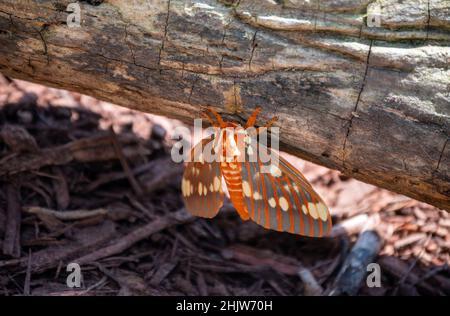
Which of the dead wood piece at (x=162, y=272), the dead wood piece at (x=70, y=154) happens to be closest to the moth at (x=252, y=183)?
the dead wood piece at (x=162, y=272)

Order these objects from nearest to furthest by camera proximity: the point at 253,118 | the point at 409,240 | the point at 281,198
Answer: the point at 253,118, the point at 281,198, the point at 409,240

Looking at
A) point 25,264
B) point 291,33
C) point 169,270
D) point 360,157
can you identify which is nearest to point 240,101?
point 291,33

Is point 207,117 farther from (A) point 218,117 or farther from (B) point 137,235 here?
(B) point 137,235

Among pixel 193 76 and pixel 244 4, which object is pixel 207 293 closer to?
pixel 193 76

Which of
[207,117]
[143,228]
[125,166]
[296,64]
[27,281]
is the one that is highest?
[296,64]

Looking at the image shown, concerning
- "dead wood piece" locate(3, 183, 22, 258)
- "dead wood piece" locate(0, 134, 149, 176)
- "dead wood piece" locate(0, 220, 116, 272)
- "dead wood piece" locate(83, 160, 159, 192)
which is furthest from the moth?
"dead wood piece" locate(3, 183, 22, 258)

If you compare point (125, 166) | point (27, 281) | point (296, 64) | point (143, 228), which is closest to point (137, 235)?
point (143, 228)

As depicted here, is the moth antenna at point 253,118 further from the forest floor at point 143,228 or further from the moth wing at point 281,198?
the forest floor at point 143,228
